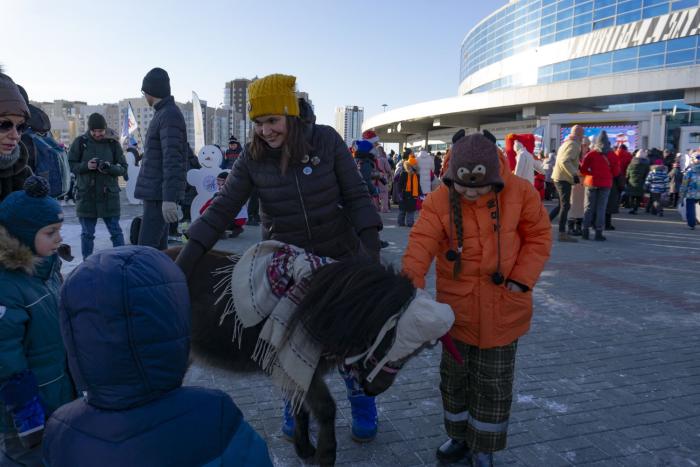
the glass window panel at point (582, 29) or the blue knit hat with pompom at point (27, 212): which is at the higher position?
the glass window panel at point (582, 29)

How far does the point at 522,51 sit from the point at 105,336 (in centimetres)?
5869

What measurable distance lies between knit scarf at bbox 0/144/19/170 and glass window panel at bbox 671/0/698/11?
150 ft

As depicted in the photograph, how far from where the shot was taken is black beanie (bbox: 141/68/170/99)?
450 cm

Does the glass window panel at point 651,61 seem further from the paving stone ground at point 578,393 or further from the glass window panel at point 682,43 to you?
the paving stone ground at point 578,393

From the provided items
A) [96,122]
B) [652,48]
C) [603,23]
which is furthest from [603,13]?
[96,122]

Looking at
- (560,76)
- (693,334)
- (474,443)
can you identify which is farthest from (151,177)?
(560,76)

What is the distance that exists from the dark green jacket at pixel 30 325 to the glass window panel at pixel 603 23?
49.3 metres

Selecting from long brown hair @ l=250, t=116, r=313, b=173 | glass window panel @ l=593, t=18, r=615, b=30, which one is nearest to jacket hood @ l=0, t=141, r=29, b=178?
long brown hair @ l=250, t=116, r=313, b=173

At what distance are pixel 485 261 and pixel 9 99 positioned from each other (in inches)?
96.3

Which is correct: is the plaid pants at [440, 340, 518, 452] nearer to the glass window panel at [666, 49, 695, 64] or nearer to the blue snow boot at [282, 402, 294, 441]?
the blue snow boot at [282, 402, 294, 441]

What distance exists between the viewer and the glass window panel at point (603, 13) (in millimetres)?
41619

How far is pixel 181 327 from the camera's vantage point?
115 centimetres

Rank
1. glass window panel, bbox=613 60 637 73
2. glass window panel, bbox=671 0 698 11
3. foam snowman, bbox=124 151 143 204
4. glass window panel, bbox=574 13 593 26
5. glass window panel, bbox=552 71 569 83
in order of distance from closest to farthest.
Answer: foam snowman, bbox=124 151 143 204, glass window panel, bbox=671 0 698 11, glass window panel, bbox=613 60 637 73, glass window panel, bbox=574 13 593 26, glass window panel, bbox=552 71 569 83

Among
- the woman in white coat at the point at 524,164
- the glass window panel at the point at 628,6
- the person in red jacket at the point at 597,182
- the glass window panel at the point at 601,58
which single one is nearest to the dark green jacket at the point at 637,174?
the person in red jacket at the point at 597,182
